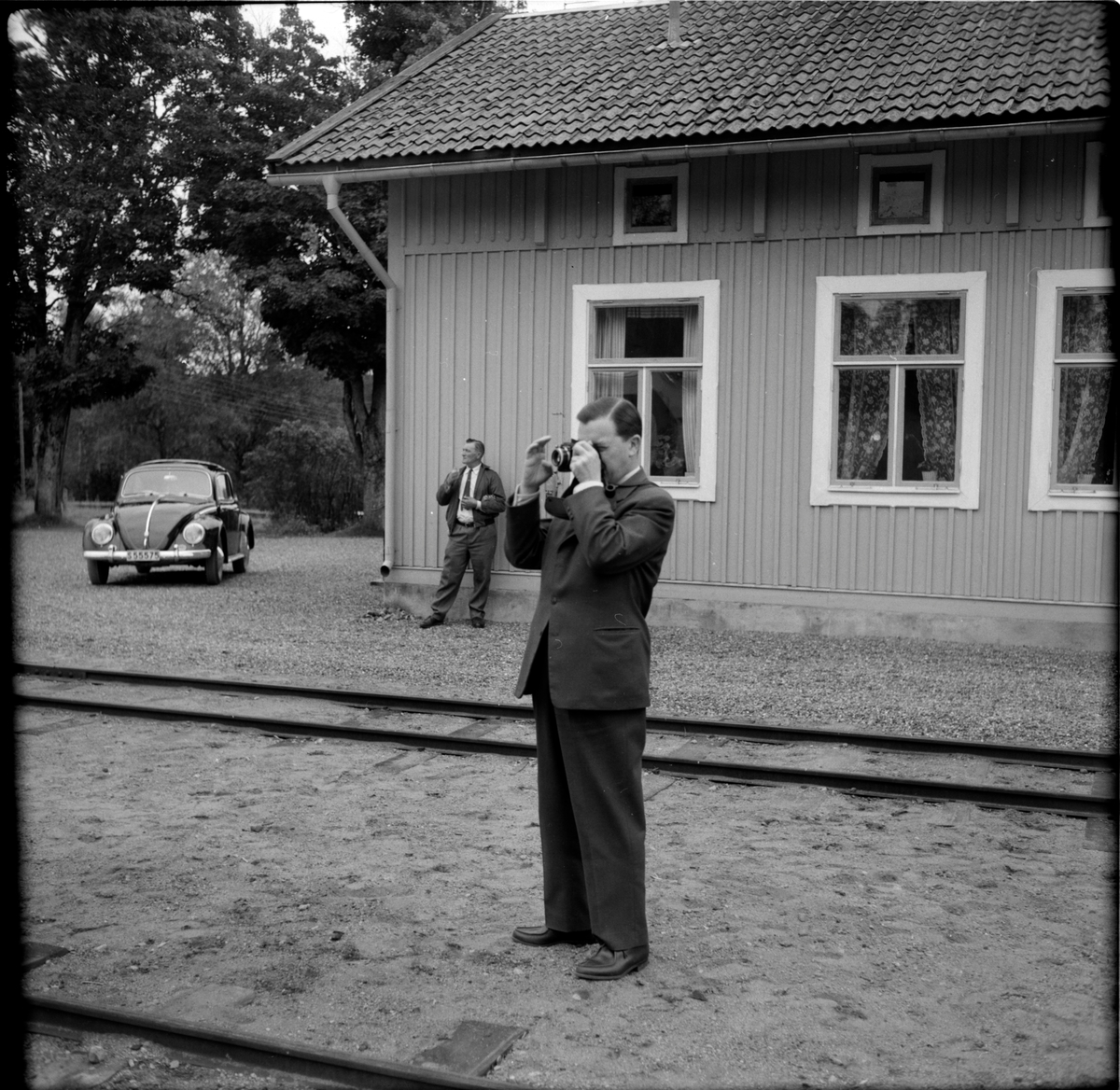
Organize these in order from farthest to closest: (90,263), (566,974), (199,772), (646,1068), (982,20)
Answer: (90,263) → (982,20) → (199,772) → (566,974) → (646,1068)

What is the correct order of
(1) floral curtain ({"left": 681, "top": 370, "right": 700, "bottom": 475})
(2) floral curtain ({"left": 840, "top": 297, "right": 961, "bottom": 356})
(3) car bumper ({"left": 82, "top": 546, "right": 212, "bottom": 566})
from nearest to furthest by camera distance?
(2) floral curtain ({"left": 840, "top": 297, "right": 961, "bottom": 356})
(1) floral curtain ({"left": 681, "top": 370, "right": 700, "bottom": 475})
(3) car bumper ({"left": 82, "top": 546, "right": 212, "bottom": 566})

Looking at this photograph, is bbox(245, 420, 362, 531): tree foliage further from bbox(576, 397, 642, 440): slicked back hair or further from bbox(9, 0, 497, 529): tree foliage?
bbox(576, 397, 642, 440): slicked back hair

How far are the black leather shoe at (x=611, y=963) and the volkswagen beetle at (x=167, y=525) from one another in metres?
15.6

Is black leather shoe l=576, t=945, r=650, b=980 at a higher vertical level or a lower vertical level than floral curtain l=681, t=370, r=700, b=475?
lower

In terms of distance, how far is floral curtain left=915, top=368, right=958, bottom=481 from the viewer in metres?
13.0

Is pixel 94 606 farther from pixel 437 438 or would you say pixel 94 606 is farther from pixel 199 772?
pixel 199 772

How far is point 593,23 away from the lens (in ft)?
53.9

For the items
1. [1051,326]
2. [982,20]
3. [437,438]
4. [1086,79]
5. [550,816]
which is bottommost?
[550,816]

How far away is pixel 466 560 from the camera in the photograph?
14.1 m

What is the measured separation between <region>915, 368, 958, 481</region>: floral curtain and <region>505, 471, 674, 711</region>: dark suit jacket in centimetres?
906

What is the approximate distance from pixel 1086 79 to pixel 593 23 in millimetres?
6636

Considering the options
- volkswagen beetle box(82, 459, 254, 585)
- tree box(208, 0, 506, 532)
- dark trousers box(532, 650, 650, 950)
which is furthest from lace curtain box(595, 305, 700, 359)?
tree box(208, 0, 506, 532)

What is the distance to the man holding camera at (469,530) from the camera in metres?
14.0

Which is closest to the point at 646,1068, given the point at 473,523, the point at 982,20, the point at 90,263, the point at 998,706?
the point at 998,706
